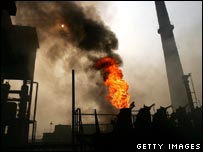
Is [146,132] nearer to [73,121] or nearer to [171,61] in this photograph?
[73,121]

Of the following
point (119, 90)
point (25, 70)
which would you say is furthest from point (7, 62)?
point (119, 90)

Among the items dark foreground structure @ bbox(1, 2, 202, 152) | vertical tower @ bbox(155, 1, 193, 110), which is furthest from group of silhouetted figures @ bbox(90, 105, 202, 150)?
vertical tower @ bbox(155, 1, 193, 110)

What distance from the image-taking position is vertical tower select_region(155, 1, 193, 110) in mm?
40434

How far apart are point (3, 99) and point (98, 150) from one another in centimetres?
1458

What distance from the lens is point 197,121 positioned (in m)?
13.6

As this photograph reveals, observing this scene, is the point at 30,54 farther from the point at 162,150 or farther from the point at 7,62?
the point at 162,150

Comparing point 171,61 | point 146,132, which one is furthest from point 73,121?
point 171,61

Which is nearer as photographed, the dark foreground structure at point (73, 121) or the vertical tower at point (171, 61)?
the dark foreground structure at point (73, 121)

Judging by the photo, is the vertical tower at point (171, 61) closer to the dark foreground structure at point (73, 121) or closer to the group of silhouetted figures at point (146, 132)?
the dark foreground structure at point (73, 121)

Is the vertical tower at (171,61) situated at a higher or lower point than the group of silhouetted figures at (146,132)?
higher

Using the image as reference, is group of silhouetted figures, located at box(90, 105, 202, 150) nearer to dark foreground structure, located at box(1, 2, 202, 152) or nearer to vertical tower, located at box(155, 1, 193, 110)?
dark foreground structure, located at box(1, 2, 202, 152)

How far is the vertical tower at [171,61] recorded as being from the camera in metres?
40.4

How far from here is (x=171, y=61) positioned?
43188 millimetres

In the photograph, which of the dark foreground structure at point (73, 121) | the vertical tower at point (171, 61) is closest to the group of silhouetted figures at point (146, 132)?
the dark foreground structure at point (73, 121)
